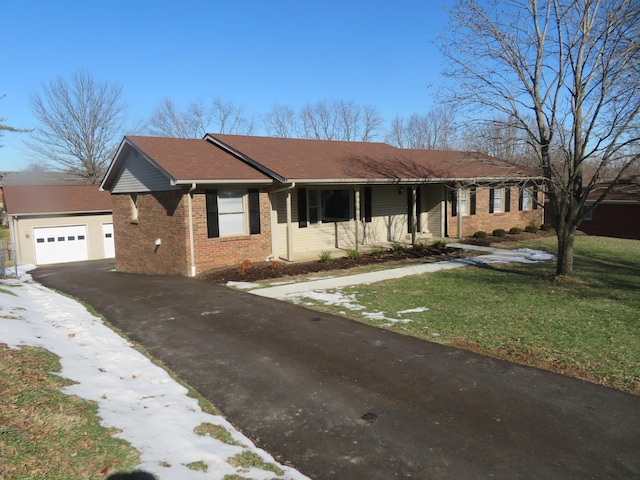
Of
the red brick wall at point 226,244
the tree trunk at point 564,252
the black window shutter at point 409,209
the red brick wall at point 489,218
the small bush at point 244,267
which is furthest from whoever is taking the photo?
the red brick wall at point 489,218

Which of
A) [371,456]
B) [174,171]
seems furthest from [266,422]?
[174,171]

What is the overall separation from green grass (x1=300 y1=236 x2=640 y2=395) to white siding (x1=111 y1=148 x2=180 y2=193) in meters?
8.00

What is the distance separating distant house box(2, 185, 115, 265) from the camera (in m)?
27.2

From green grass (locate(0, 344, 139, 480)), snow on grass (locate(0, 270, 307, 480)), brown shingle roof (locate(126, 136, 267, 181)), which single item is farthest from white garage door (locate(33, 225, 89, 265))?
green grass (locate(0, 344, 139, 480))

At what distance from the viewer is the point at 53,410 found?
4.08 metres

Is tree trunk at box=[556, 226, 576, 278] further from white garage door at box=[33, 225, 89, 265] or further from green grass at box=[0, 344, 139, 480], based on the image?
white garage door at box=[33, 225, 89, 265]

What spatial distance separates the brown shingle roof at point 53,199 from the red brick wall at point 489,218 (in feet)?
70.5

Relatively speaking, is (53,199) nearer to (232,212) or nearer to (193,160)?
(193,160)

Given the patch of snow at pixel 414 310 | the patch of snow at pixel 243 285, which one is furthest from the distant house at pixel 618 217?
the patch of snow at pixel 243 285

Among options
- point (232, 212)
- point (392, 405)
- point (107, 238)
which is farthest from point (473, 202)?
point (107, 238)

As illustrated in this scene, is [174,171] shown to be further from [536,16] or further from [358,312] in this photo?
[536,16]

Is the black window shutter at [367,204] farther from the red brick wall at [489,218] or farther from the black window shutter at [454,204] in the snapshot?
the black window shutter at [454,204]

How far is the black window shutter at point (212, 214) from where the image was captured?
46.3 feet

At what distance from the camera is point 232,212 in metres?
14.7
